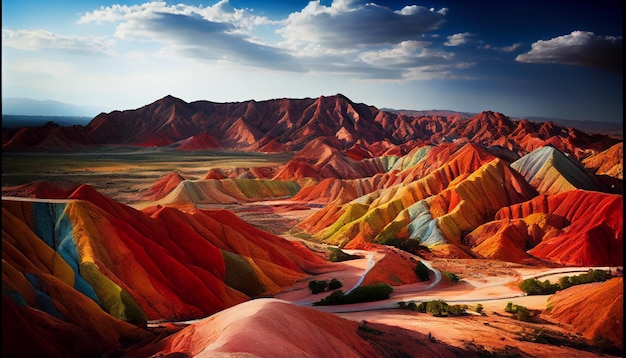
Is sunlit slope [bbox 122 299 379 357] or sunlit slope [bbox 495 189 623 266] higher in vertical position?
sunlit slope [bbox 122 299 379 357]

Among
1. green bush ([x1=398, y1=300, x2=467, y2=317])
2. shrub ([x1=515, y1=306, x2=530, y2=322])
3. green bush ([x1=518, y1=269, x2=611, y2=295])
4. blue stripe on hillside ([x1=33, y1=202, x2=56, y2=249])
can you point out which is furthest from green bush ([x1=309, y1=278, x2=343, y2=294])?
blue stripe on hillside ([x1=33, y1=202, x2=56, y2=249])

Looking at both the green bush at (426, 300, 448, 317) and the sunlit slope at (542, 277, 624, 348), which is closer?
the sunlit slope at (542, 277, 624, 348)

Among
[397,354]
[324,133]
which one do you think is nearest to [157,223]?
[397,354]

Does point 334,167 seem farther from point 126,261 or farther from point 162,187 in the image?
point 126,261

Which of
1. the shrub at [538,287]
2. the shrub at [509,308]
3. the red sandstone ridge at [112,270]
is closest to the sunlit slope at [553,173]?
the shrub at [538,287]

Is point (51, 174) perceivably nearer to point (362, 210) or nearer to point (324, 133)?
point (362, 210)

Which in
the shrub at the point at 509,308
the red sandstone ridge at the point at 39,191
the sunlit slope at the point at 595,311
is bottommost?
the shrub at the point at 509,308

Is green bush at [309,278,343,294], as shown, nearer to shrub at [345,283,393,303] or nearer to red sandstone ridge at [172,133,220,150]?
shrub at [345,283,393,303]

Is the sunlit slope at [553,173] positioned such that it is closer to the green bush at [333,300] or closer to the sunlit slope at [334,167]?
the green bush at [333,300]
